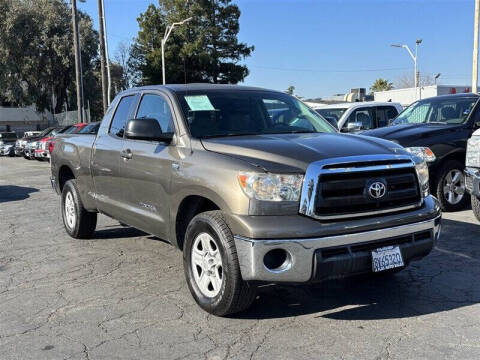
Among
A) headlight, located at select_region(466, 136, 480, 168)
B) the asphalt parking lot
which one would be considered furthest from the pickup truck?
headlight, located at select_region(466, 136, 480, 168)

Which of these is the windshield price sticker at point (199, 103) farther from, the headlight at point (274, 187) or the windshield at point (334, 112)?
the windshield at point (334, 112)

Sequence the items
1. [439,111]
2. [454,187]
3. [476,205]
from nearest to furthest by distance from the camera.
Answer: [476,205], [454,187], [439,111]

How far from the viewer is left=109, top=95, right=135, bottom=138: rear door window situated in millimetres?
5629

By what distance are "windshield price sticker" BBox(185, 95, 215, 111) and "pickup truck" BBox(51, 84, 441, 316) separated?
19 mm

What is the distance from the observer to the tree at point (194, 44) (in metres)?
41.0

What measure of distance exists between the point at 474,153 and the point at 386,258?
11.0 feet

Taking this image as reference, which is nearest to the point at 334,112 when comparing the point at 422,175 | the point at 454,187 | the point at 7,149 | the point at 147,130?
the point at 454,187

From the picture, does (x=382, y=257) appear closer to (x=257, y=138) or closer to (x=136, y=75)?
(x=257, y=138)

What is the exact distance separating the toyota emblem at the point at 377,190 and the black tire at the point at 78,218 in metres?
4.09

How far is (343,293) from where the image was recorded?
452cm

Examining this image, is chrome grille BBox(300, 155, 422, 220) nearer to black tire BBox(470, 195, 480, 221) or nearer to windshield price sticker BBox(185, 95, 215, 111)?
windshield price sticker BBox(185, 95, 215, 111)

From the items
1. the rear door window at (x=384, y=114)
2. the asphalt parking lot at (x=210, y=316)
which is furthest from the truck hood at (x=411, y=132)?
the rear door window at (x=384, y=114)

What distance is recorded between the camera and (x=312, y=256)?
346 centimetres

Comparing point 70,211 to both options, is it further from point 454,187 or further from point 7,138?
point 7,138
